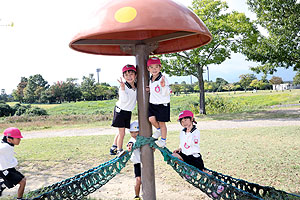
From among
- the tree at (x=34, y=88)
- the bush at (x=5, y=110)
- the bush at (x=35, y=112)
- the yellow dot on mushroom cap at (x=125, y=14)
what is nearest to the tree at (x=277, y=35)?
the yellow dot on mushroom cap at (x=125, y=14)

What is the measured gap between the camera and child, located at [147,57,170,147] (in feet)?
11.5

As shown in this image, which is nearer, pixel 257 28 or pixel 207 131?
pixel 207 131

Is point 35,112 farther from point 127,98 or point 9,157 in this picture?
point 127,98

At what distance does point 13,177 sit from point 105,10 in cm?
333

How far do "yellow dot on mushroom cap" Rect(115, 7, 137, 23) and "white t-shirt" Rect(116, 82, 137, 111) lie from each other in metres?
1.15

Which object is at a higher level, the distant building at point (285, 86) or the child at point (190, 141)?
the distant building at point (285, 86)

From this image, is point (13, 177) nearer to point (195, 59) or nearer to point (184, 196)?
point (184, 196)

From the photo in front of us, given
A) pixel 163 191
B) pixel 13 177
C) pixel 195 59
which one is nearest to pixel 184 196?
pixel 163 191

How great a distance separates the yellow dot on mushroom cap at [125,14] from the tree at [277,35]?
14.5 metres

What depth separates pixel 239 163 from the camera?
23.6 ft

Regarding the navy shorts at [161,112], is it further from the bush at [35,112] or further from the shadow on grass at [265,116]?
the bush at [35,112]

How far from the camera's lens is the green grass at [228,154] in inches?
248

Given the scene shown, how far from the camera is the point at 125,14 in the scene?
2.80m

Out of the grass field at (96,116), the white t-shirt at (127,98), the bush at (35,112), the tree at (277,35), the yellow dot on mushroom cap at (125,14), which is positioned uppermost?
the tree at (277,35)
